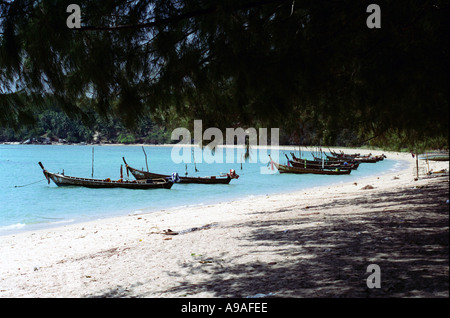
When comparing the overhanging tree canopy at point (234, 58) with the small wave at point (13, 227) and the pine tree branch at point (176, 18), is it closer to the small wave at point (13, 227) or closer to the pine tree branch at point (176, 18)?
the pine tree branch at point (176, 18)

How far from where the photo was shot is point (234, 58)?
4.06 m

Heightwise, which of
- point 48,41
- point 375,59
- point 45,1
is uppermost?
point 45,1

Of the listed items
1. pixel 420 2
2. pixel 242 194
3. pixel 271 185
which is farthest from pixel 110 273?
pixel 271 185

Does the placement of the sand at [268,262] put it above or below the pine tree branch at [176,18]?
below

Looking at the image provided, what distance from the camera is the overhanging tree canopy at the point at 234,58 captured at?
11.8 ft

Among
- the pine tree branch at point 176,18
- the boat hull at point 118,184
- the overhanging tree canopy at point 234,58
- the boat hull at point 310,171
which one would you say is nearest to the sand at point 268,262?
the overhanging tree canopy at point 234,58

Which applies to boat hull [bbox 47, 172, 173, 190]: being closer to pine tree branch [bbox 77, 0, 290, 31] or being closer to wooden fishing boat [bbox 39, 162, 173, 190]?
wooden fishing boat [bbox 39, 162, 173, 190]

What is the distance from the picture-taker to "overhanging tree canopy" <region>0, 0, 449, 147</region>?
360 centimetres

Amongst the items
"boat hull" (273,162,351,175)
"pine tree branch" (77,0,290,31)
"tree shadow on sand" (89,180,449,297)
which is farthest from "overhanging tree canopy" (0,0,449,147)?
"boat hull" (273,162,351,175)

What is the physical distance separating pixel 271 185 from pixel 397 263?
2793cm

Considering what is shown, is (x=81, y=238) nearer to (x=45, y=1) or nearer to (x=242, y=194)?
(x=45, y=1)

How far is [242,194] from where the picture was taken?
26391mm

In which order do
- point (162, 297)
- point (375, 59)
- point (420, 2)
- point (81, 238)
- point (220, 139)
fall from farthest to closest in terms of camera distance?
point (81, 238) < point (220, 139) < point (162, 297) < point (420, 2) < point (375, 59)

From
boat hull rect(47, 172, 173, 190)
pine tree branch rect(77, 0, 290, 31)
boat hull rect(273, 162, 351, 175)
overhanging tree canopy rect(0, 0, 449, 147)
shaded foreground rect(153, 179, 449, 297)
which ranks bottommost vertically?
boat hull rect(47, 172, 173, 190)
